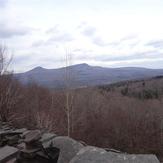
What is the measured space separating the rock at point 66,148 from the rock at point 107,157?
78cm

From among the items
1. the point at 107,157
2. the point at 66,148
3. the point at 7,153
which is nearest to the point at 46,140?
the point at 7,153

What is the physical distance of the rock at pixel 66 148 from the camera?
20.2 ft

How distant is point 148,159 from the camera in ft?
16.7

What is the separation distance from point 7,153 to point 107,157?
2.40 meters

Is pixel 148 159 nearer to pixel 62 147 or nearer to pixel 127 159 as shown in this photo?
pixel 127 159

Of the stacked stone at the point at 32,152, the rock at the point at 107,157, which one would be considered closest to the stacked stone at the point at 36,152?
the stacked stone at the point at 32,152

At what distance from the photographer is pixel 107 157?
17.1 feet

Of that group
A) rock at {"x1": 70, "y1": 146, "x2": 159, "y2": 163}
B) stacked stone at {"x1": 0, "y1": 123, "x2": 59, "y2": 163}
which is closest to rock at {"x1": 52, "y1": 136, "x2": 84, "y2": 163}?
stacked stone at {"x1": 0, "y1": 123, "x2": 59, "y2": 163}

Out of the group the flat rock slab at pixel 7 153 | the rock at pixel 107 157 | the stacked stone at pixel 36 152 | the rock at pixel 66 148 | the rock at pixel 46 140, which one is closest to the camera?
the rock at pixel 107 157

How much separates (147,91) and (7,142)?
191 feet

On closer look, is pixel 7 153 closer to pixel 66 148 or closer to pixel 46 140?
pixel 46 140

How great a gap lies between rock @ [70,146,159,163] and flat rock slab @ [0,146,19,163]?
1.78 meters

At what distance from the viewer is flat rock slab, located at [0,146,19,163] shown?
6.50m

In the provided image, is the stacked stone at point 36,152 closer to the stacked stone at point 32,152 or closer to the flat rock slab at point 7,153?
the stacked stone at point 32,152
